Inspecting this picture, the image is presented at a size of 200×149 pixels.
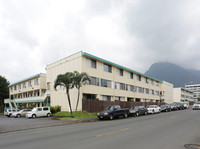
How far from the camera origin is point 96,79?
29.6 metres

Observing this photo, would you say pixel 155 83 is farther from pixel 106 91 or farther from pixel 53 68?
pixel 53 68

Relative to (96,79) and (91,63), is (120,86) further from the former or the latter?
(91,63)

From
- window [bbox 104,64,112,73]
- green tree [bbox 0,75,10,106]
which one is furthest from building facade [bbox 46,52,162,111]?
green tree [bbox 0,75,10,106]

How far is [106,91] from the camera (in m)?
31.4

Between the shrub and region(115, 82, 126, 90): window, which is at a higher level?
region(115, 82, 126, 90): window

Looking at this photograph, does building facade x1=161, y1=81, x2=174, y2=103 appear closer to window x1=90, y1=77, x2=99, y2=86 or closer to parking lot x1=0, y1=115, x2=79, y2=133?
window x1=90, y1=77, x2=99, y2=86

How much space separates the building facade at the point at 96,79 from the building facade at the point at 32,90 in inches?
191

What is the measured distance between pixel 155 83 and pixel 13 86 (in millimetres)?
48121

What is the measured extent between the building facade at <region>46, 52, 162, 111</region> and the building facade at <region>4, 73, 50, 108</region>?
4.86 m

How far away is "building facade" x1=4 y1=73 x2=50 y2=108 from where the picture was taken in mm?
37947

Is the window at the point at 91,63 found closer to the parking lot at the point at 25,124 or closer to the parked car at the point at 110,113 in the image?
the parked car at the point at 110,113

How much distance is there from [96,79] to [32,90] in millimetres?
24289

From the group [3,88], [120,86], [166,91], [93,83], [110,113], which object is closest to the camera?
[110,113]

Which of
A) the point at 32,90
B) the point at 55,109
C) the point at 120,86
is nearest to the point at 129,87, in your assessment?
the point at 120,86
